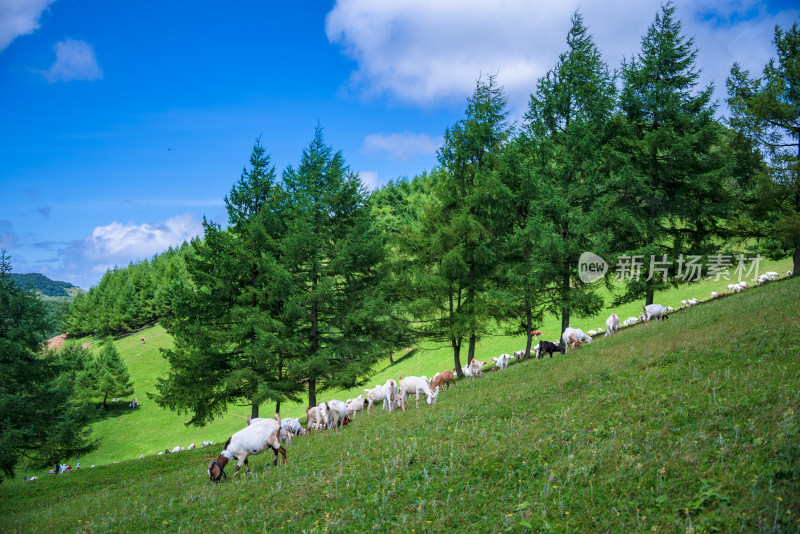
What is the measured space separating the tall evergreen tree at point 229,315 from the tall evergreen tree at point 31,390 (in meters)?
5.77

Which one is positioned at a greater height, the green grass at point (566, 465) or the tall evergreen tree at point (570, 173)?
the tall evergreen tree at point (570, 173)

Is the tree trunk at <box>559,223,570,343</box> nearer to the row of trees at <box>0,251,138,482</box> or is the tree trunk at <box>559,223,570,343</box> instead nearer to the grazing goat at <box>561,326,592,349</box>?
the grazing goat at <box>561,326,592,349</box>

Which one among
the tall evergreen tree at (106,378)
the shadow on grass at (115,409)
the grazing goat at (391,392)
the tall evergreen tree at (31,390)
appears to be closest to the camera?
the grazing goat at (391,392)

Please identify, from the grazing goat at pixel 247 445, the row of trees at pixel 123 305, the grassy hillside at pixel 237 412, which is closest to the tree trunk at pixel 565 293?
the grassy hillside at pixel 237 412

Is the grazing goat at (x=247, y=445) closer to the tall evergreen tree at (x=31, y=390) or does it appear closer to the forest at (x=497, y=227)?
the forest at (x=497, y=227)

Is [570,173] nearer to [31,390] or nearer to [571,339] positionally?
[571,339]

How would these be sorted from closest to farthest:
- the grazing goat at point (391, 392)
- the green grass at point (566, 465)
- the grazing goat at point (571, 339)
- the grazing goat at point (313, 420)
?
the green grass at point (566, 465) < the grazing goat at point (391, 392) < the grazing goat at point (313, 420) < the grazing goat at point (571, 339)

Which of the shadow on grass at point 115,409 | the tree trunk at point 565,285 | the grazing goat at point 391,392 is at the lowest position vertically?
the shadow on grass at point 115,409

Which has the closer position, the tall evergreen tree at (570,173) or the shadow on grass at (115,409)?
the tall evergreen tree at (570,173)

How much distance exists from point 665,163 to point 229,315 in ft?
92.9

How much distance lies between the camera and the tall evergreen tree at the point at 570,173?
24.9m

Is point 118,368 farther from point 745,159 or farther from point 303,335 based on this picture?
point 745,159

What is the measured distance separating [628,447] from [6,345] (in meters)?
30.1

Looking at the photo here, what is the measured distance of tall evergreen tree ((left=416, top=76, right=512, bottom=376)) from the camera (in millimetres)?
25922
